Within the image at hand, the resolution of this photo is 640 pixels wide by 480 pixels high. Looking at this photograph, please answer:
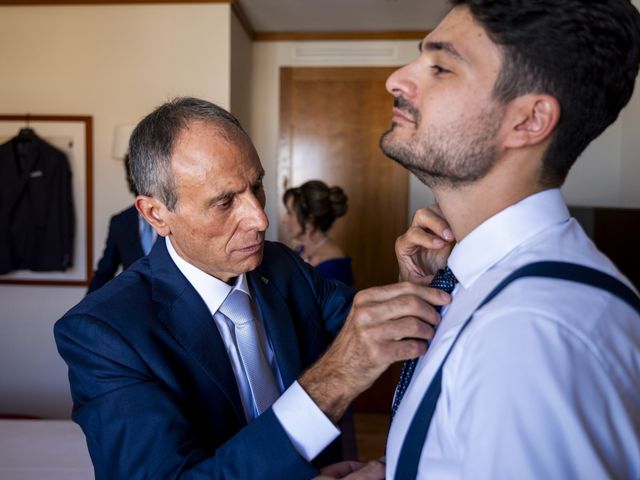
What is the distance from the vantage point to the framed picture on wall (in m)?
4.12

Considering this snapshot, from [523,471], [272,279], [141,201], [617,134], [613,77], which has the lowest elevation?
[523,471]

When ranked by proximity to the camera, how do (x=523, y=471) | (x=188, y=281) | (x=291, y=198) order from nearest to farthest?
(x=523, y=471) → (x=188, y=281) → (x=291, y=198)

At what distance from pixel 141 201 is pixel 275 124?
148 inches

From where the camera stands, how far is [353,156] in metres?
4.98

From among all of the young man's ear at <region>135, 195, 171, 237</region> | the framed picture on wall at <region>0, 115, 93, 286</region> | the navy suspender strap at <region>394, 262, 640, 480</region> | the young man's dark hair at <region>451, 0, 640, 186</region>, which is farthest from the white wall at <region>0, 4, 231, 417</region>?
the navy suspender strap at <region>394, 262, 640, 480</region>

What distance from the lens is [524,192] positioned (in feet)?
3.13

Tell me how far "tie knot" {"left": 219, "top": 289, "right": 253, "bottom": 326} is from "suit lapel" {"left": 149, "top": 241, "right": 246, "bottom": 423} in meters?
0.08

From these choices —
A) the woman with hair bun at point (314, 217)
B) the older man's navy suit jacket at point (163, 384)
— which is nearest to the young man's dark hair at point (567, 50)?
the older man's navy suit jacket at point (163, 384)

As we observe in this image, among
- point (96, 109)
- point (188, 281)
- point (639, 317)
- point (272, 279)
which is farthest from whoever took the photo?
point (96, 109)

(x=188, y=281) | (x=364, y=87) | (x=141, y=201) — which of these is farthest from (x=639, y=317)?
(x=364, y=87)

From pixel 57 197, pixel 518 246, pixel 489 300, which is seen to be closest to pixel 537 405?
pixel 489 300

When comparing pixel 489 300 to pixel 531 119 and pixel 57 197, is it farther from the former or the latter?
pixel 57 197

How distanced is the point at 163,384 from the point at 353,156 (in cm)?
402

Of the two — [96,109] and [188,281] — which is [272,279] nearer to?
[188,281]
